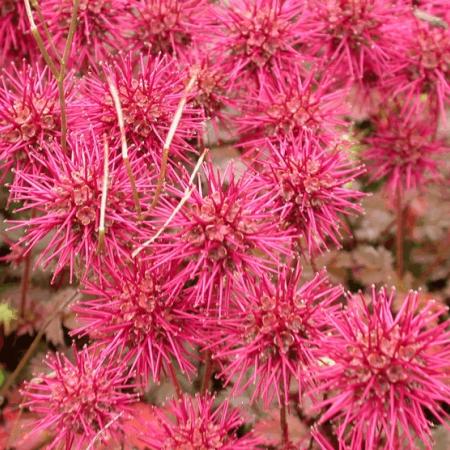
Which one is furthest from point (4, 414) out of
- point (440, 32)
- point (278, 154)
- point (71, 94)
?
point (440, 32)

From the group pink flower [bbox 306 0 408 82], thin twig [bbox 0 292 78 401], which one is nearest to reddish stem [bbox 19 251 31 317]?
thin twig [bbox 0 292 78 401]

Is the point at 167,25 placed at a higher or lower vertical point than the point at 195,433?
higher

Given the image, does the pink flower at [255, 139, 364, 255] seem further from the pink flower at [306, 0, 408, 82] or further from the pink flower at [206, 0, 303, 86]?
A: the pink flower at [306, 0, 408, 82]

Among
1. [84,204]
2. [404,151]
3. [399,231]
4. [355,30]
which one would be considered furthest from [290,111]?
[399,231]

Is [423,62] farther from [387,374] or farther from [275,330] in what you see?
[387,374]

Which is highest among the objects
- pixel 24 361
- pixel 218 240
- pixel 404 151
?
pixel 218 240

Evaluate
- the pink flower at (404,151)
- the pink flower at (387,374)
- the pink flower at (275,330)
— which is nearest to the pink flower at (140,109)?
the pink flower at (275,330)

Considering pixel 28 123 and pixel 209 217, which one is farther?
pixel 28 123
